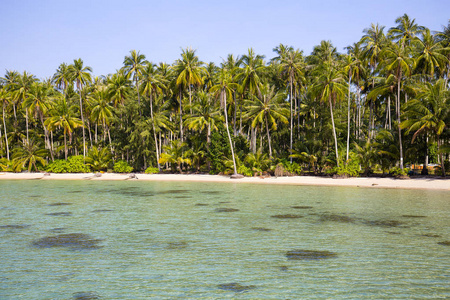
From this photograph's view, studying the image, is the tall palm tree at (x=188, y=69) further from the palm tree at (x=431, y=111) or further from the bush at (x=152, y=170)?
the palm tree at (x=431, y=111)

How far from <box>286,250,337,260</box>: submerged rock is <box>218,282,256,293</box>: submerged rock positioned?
9.17 feet

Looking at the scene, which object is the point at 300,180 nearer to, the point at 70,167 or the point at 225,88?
the point at 225,88

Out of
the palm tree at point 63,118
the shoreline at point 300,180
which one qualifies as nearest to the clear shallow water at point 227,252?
the shoreline at point 300,180

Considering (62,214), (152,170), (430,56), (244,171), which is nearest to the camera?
(62,214)

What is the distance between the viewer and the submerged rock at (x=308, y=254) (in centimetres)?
1134

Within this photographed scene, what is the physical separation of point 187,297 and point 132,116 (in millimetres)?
48561

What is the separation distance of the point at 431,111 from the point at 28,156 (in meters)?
50.1

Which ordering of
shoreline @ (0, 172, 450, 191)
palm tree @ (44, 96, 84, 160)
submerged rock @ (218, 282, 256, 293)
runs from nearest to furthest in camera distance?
submerged rock @ (218, 282, 256, 293), shoreline @ (0, 172, 450, 191), palm tree @ (44, 96, 84, 160)

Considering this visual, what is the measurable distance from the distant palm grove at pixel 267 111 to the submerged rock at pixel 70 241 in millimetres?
30562

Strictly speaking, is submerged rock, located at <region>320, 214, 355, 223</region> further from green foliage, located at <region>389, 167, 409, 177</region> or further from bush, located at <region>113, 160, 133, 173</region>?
bush, located at <region>113, 160, 133, 173</region>

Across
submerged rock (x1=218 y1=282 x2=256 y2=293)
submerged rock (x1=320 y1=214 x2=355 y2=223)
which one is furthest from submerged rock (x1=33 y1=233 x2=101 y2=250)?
submerged rock (x1=320 y1=214 x2=355 y2=223)

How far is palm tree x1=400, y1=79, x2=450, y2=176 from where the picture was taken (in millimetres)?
34062

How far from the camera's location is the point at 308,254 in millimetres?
11703

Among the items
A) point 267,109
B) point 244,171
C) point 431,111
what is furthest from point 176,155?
point 431,111
